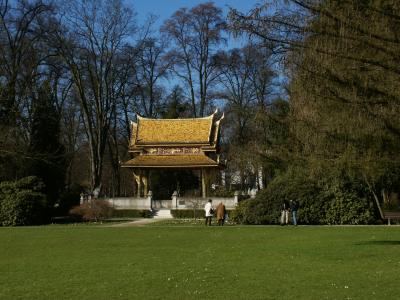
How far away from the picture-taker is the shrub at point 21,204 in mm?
34250

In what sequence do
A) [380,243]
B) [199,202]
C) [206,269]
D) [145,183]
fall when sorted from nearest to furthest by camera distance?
[206,269] < [380,243] < [199,202] < [145,183]

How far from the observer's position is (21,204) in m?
34.3

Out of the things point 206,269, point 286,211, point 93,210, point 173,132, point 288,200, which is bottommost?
point 206,269

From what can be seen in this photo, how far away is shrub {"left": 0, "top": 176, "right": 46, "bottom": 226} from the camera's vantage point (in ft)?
112

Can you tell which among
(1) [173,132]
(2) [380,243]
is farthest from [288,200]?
(1) [173,132]

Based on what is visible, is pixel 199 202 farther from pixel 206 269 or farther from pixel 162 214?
pixel 206 269

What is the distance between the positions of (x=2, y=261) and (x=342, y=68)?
9.80 metres

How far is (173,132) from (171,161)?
141 inches

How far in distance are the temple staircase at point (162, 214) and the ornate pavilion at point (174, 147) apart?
384cm

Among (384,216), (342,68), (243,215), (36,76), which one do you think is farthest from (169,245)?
(36,76)

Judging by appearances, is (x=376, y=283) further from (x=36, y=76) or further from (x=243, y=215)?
(x=36, y=76)

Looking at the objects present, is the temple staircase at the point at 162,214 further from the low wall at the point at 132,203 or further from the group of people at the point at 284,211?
the group of people at the point at 284,211

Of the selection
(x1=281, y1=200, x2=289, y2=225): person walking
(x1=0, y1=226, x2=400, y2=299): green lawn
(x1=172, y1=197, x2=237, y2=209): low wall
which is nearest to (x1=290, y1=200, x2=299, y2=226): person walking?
(x1=281, y1=200, x2=289, y2=225): person walking

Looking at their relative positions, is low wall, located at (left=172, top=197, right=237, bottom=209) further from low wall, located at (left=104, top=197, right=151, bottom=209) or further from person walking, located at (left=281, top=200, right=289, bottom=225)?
person walking, located at (left=281, top=200, right=289, bottom=225)
